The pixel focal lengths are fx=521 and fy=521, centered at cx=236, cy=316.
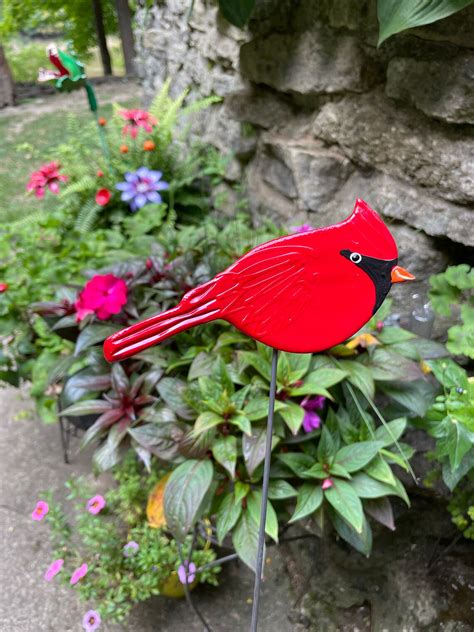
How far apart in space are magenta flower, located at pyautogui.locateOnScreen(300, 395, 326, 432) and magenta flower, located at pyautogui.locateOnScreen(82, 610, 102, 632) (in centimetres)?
60

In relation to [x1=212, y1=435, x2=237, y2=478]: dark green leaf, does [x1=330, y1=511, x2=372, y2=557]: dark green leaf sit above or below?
below

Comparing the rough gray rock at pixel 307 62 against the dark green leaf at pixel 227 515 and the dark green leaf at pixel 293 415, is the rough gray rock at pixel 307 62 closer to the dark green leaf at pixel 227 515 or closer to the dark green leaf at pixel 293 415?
the dark green leaf at pixel 293 415

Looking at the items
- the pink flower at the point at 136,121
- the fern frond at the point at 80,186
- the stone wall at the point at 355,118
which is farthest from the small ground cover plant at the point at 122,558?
the pink flower at the point at 136,121

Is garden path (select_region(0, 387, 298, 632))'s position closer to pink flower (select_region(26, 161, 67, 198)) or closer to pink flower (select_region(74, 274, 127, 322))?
pink flower (select_region(74, 274, 127, 322))

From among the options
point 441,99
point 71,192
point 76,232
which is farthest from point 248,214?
point 441,99

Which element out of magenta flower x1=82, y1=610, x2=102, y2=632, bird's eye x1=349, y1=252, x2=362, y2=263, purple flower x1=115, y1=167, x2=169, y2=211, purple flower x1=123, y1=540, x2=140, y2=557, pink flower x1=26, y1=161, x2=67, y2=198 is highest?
bird's eye x1=349, y1=252, x2=362, y2=263

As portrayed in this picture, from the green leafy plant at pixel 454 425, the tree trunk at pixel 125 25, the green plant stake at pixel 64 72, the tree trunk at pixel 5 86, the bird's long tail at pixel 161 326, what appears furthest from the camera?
the tree trunk at pixel 125 25

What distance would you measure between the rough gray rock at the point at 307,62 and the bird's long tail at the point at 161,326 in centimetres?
95

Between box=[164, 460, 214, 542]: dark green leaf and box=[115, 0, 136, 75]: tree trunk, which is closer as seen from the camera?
box=[164, 460, 214, 542]: dark green leaf

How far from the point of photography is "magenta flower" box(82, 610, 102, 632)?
110 cm

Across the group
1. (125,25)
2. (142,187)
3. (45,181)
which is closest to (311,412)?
(142,187)

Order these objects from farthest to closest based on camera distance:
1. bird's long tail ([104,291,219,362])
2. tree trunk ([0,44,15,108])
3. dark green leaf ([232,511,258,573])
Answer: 1. tree trunk ([0,44,15,108])
2. dark green leaf ([232,511,258,573])
3. bird's long tail ([104,291,219,362])

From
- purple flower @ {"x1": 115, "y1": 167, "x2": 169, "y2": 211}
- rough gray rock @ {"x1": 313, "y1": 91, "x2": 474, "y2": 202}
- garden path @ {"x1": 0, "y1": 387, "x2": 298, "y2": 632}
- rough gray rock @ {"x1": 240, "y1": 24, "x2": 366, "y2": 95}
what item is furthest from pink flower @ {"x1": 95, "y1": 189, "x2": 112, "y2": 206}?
garden path @ {"x1": 0, "y1": 387, "x2": 298, "y2": 632}

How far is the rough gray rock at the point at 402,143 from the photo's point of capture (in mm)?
1184
